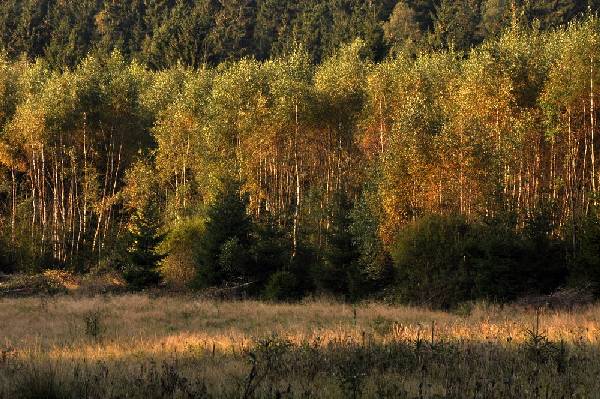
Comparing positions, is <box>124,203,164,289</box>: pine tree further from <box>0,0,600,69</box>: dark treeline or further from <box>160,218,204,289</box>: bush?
<box>0,0,600,69</box>: dark treeline

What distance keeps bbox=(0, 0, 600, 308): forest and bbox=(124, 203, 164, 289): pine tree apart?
12 cm

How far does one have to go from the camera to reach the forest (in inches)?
1241

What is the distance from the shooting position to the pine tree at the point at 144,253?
→ 35.5m

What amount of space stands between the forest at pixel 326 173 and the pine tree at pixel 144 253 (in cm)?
12

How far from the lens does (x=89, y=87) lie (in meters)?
47.9

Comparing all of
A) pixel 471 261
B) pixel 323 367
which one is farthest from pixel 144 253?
pixel 323 367

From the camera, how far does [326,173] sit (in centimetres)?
4844

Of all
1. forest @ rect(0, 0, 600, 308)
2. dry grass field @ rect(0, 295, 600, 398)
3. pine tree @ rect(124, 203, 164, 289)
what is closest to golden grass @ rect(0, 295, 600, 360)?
dry grass field @ rect(0, 295, 600, 398)

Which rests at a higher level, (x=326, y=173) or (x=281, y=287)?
(x=326, y=173)

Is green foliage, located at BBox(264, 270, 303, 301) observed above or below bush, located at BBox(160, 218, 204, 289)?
below

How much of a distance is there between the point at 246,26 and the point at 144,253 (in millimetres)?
89693

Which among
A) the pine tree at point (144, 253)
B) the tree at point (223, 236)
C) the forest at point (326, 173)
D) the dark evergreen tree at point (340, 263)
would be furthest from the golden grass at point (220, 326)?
the forest at point (326, 173)

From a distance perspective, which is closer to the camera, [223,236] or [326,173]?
[223,236]

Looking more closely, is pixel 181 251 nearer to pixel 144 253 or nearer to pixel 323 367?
pixel 144 253
